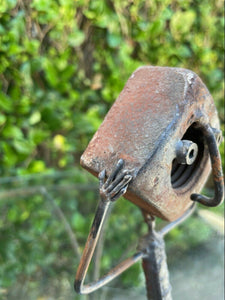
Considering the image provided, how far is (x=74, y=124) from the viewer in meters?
1.20

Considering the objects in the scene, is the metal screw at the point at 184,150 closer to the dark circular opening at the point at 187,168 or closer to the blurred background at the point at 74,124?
the dark circular opening at the point at 187,168

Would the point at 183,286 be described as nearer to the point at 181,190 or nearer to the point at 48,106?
the point at 181,190

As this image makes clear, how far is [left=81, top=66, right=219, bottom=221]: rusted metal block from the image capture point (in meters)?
0.43

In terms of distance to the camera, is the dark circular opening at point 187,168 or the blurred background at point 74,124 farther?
the blurred background at point 74,124

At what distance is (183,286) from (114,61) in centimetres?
80

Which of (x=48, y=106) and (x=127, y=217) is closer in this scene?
(x=127, y=217)

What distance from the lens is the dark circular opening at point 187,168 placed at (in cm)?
51

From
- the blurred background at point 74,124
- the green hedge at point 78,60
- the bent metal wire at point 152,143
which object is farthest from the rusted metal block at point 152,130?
the green hedge at point 78,60

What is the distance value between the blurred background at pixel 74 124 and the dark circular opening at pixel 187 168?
0.34m

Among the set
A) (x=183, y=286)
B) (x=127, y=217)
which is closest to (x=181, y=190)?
(x=183, y=286)

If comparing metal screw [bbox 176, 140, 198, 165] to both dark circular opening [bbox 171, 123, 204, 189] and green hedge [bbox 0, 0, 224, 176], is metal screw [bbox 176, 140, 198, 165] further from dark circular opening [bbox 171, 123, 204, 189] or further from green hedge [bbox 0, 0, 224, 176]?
green hedge [bbox 0, 0, 224, 176]

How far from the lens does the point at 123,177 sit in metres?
0.41

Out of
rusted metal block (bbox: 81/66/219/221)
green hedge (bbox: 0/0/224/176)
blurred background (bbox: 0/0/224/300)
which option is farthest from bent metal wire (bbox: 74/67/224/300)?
green hedge (bbox: 0/0/224/176)

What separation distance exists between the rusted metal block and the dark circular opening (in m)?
0.02
